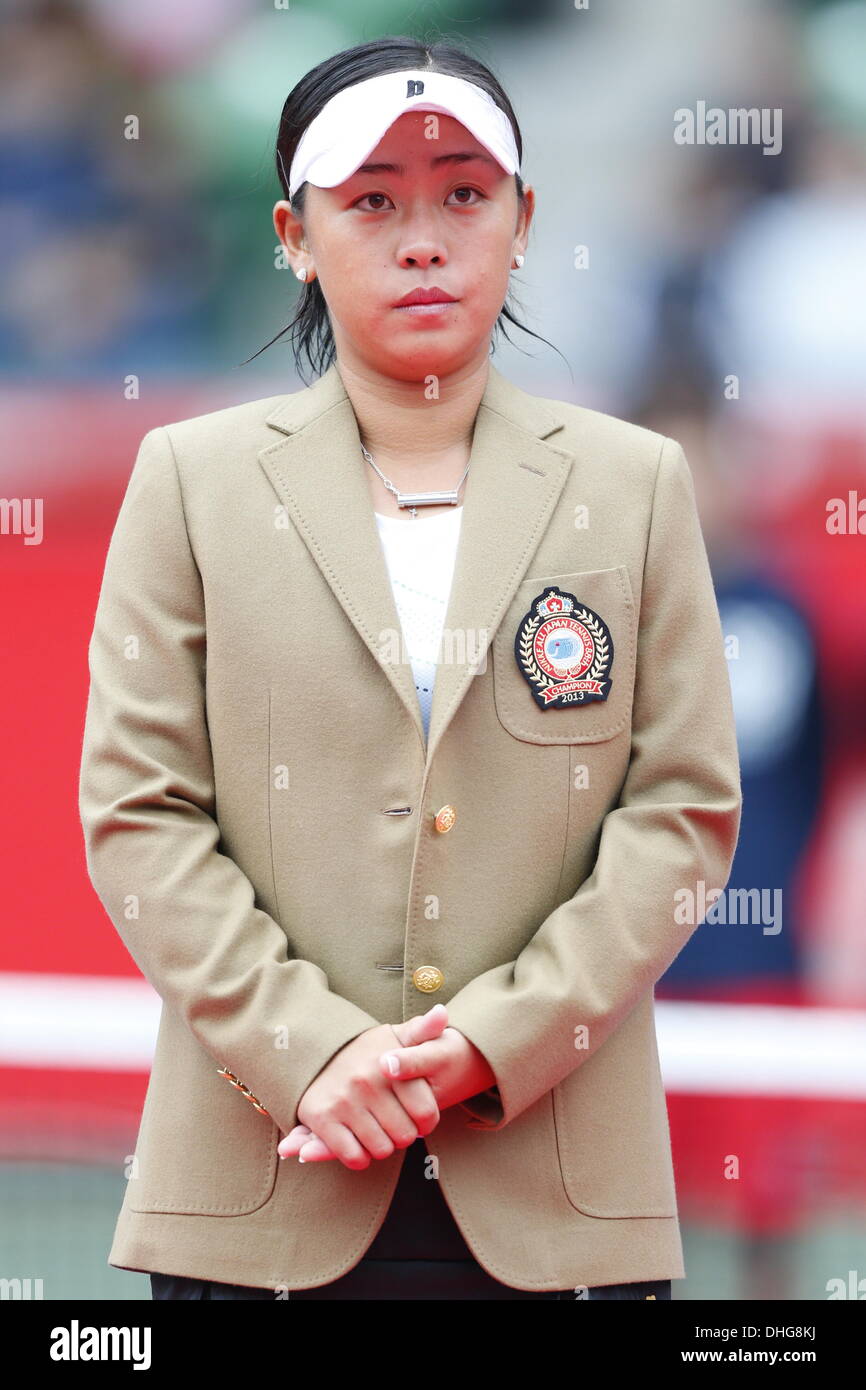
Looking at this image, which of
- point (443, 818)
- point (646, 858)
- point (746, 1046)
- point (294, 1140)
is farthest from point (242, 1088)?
point (746, 1046)

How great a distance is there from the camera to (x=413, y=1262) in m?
1.66

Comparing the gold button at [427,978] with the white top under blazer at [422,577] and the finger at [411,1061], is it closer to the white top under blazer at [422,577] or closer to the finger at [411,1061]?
the finger at [411,1061]

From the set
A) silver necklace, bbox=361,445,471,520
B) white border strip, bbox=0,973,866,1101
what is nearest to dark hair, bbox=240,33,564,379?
silver necklace, bbox=361,445,471,520

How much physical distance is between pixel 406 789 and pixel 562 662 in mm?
203

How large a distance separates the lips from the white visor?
5.4 inches

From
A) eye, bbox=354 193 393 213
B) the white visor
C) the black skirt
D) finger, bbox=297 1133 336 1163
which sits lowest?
the black skirt

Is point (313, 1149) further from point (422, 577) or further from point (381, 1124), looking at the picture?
point (422, 577)

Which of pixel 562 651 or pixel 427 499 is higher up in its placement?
pixel 427 499

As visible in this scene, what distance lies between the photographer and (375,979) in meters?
1.66

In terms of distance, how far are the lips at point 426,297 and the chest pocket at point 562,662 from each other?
298 millimetres

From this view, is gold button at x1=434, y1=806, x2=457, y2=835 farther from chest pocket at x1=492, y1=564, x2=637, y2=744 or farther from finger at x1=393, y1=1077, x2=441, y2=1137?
finger at x1=393, y1=1077, x2=441, y2=1137

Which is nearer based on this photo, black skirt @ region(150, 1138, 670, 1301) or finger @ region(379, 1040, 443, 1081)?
finger @ region(379, 1040, 443, 1081)

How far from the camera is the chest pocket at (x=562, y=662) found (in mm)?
1663

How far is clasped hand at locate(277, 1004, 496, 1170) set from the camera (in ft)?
→ 5.03
